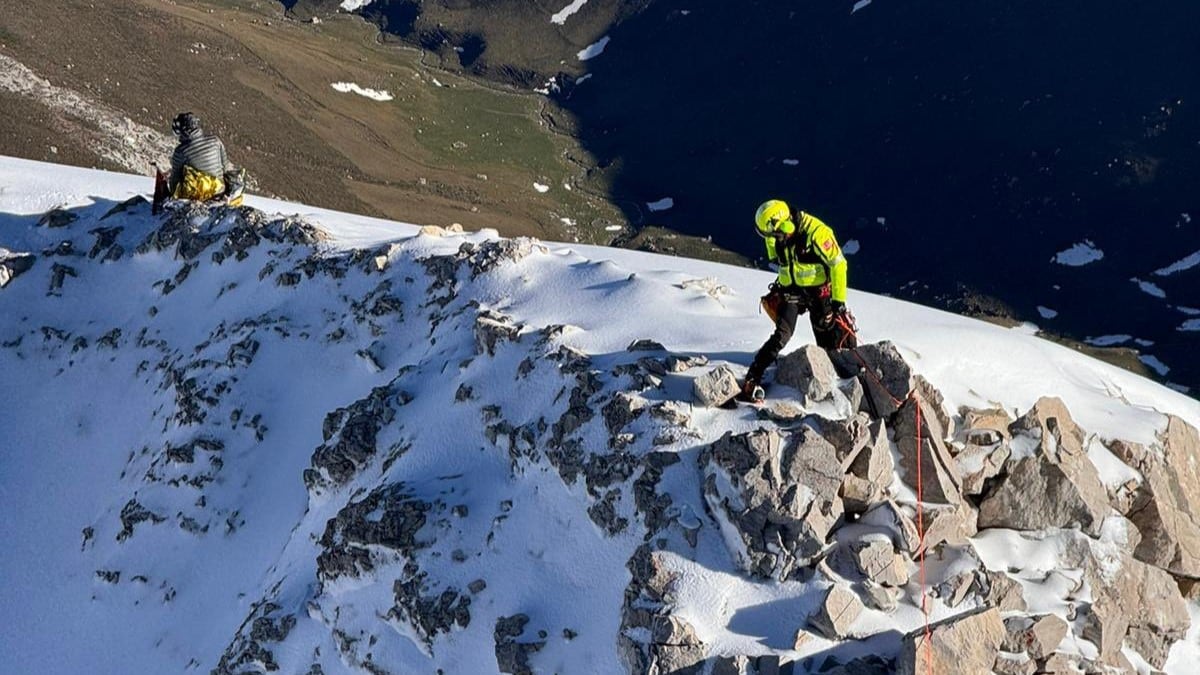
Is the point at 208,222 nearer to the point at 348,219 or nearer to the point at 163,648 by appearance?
the point at 348,219

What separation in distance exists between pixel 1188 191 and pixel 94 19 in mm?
115591

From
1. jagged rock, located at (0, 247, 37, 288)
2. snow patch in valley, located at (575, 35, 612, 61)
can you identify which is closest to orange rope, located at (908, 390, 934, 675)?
jagged rock, located at (0, 247, 37, 288)

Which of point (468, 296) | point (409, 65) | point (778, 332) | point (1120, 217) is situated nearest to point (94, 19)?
point (409, 65)

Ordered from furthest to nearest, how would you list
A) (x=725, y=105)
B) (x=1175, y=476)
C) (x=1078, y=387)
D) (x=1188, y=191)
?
(x=725, y=105), (x=1188, y=191), (x=1078, y=387), (x=1175, y=476)

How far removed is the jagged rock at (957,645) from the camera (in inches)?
463

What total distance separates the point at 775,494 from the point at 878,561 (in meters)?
1.65

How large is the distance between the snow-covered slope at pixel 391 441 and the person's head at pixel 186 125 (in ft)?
7.09

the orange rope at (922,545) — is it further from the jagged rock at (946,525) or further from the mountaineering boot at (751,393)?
the mountaineering boot at (751,393)

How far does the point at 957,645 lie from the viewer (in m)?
12.0

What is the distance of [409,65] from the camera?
5984 inches

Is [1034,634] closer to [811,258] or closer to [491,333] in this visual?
[811,258]

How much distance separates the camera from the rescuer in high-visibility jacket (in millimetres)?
14672

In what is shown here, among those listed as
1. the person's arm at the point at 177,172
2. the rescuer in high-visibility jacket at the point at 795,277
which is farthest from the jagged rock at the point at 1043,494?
the person's arm at the point at 177,172

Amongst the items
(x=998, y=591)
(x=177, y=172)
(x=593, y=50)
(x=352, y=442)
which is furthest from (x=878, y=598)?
(x=593, y=50)
